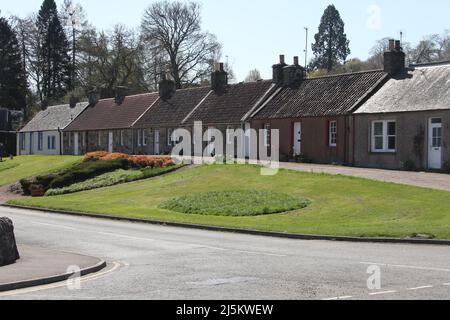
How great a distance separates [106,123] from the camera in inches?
2562

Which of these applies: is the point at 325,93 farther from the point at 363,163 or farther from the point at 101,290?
the point at 101,290

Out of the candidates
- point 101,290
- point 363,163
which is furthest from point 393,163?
point 101,290

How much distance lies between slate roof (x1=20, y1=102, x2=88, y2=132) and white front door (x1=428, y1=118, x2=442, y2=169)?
46.7m

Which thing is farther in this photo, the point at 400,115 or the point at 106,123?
the point at 106,123

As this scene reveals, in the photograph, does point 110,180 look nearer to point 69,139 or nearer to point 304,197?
point 304,197

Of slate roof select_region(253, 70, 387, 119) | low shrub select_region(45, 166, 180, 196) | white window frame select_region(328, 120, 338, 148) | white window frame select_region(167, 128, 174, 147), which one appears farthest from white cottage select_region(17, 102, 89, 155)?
white window frame select_region(328, 120, 338, 148)

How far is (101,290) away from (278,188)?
853 inches

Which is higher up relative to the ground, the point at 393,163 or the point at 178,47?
the point at 178,47

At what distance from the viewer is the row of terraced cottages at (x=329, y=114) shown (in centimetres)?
3591

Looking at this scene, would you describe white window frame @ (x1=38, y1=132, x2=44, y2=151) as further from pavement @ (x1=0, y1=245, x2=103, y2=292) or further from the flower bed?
pavement @ (x1=0, y1=245, x2=103, y2=292)

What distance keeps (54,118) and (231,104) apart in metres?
34.0

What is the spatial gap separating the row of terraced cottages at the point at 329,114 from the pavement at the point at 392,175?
1.94 m

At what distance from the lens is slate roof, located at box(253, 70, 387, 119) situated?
40.7m
